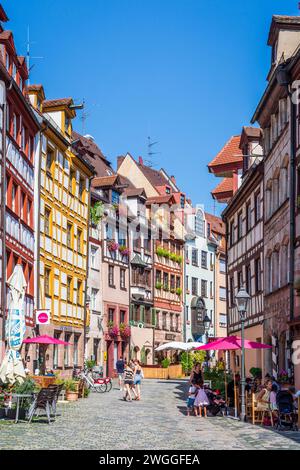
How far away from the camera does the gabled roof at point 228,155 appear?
138 feet

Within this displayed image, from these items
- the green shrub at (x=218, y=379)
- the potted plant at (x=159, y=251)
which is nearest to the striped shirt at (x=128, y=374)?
the green shrub at (x=218, y=379)

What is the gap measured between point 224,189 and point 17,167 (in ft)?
45.3

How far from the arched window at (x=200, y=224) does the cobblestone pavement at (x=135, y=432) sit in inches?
2107

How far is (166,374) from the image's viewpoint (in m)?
61.5

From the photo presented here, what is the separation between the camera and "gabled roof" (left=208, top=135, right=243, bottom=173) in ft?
138

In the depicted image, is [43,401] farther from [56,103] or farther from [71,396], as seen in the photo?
[56,103]

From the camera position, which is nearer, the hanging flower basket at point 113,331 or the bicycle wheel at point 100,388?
the bicycle wheel at point 100,388

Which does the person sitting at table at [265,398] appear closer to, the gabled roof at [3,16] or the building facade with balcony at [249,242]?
the building facade with balcony at [249,242]

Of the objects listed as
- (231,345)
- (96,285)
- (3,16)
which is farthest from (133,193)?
(231,345)

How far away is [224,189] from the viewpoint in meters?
45.2

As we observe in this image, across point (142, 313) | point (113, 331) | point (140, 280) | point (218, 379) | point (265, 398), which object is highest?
point (140, 280)

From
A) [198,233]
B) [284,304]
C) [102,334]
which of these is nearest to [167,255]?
[198,233]

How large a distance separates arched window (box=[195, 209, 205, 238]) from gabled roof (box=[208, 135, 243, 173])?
122 ft
